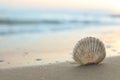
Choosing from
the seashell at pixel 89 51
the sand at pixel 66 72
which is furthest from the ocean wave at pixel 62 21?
the seashell at pixel 89 51

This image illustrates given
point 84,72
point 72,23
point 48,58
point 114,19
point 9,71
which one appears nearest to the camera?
point 84,72

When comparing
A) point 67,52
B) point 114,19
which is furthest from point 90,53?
point 114,19

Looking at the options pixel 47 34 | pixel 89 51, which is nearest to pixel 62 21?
pixel 47 34

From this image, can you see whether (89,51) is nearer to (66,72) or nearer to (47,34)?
(66,72)

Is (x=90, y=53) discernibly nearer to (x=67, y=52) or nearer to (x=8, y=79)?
(x=8, y=79)

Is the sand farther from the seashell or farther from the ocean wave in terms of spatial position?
the ocean wave

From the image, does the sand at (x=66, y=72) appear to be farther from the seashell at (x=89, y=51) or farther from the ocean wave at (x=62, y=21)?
the ocean wave at (x=62, y=21)
